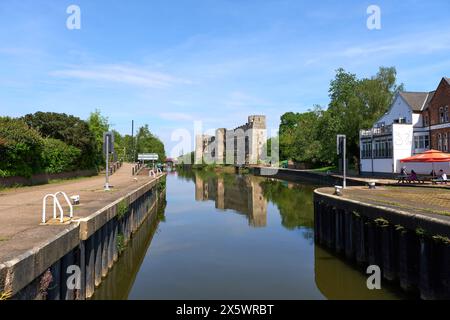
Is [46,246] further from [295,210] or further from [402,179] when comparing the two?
[402,179]

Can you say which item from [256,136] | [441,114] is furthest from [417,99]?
[256,136]

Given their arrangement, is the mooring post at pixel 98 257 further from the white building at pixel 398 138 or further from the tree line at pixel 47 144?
the white building at pixel 398 138

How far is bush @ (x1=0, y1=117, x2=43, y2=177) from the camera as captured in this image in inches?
965

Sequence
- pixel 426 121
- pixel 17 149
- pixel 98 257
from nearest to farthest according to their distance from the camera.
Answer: pixel 98 257 < pixel 17 149 < pixel 426 121

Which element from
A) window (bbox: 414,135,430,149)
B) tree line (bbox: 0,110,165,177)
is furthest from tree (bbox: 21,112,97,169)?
window (bbox: 414,135,430,149)

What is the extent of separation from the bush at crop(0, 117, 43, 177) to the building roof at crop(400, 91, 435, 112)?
42607 millimetres

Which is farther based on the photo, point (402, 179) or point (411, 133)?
point (411, 133)

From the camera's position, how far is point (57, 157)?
35.6 meters

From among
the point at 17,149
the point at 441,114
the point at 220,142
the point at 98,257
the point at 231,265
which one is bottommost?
the point at 231,265

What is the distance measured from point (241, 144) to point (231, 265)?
138 metres

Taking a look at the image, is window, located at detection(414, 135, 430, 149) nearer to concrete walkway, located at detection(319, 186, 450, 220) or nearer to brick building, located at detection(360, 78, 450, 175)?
brick building, located at detection(360, 78, 450, 175)
